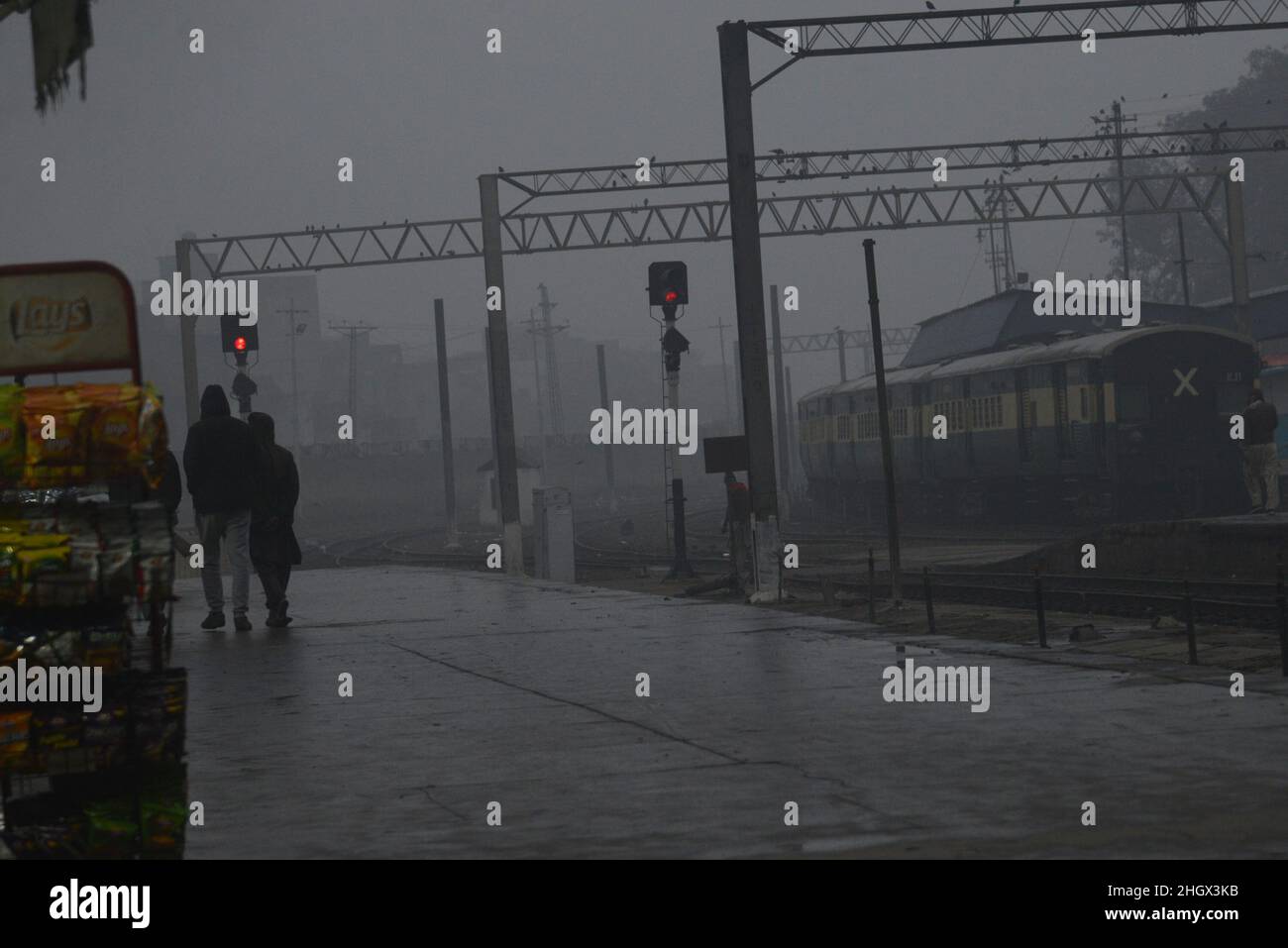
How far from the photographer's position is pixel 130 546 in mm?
4754

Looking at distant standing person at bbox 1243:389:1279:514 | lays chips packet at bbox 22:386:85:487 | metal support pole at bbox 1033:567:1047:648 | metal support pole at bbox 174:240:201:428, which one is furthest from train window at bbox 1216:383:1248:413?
lays chips packet at bbox 22:386:85:487

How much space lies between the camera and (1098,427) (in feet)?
109

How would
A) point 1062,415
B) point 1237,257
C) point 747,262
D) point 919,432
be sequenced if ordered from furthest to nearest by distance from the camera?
point 919,432, point 1237,257, point 1062,415, point 747,262

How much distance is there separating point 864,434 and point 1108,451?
12805 mm

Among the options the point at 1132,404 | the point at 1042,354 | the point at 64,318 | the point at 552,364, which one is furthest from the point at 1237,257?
the point at 552,364

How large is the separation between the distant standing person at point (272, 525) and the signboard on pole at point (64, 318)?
972cm

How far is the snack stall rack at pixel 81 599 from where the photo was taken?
4684 millimetres

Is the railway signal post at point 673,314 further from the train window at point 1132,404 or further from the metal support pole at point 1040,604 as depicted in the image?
A: the train window at point 1132,404

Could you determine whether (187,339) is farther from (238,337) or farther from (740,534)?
(740,534)

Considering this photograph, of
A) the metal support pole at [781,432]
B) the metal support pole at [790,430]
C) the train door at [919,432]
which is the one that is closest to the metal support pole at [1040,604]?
the train door at [919,432]

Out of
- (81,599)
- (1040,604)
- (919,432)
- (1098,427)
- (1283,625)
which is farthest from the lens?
(919,432)

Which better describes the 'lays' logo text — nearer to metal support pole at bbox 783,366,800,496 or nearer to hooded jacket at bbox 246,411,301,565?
hooded jacket at bbox 246,411,301,565

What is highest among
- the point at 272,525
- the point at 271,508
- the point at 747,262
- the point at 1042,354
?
the point at 747,262

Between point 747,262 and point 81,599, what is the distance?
15089 millimetres
